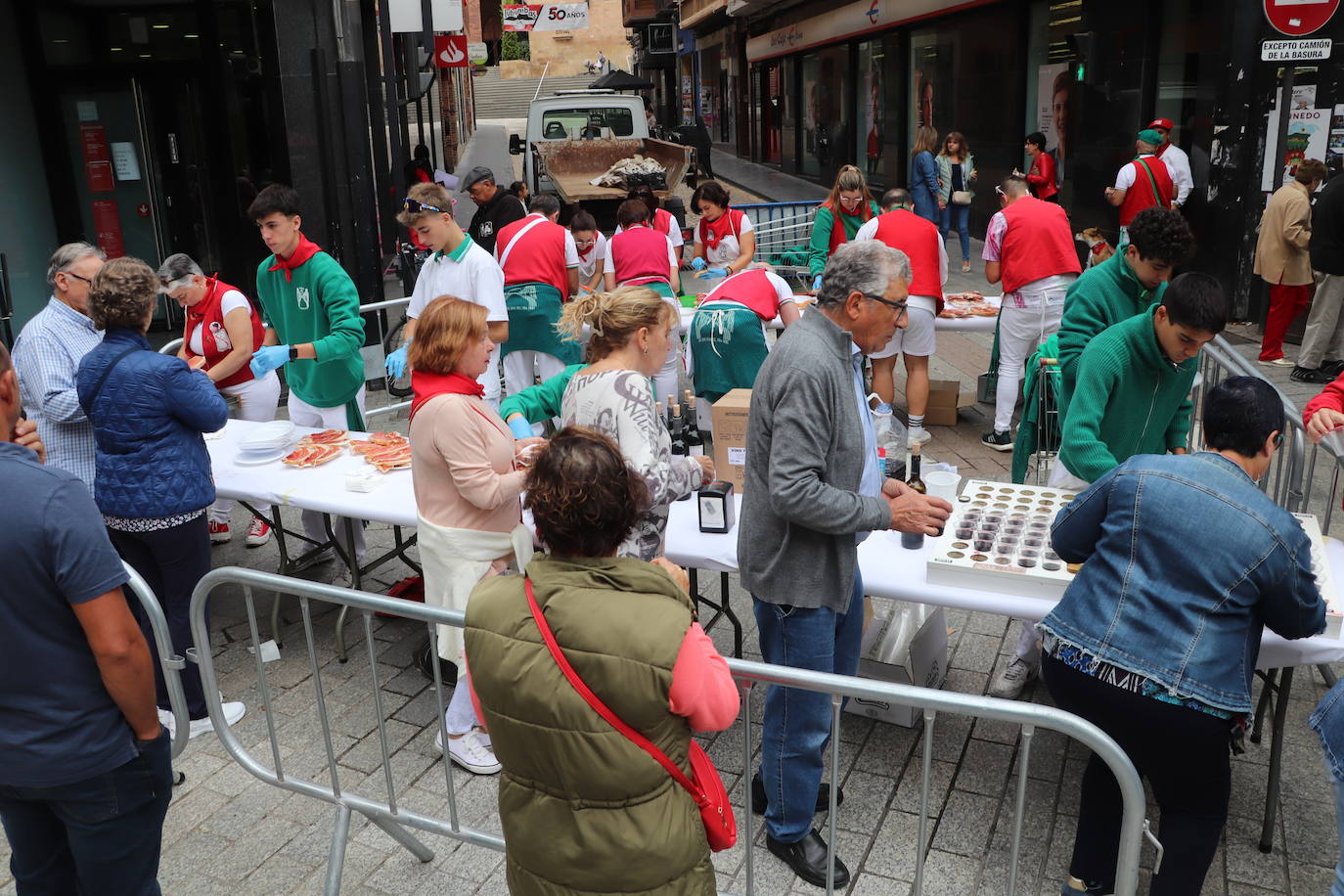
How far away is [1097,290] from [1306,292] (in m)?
6.05

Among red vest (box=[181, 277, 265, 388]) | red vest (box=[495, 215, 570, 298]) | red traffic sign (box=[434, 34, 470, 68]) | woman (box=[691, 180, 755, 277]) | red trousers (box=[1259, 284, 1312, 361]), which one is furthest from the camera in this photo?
red traffic sign (box=[434, 34, 470, 68])

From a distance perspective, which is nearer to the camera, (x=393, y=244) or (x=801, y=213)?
(x=801, y=213)

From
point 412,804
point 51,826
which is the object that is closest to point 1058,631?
point 412,804

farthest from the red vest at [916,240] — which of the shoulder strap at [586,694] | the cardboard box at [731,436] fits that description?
the shoulder strap at [586,694]

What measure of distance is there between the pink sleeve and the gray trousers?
8.42m

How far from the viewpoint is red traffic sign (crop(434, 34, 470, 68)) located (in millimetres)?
18469

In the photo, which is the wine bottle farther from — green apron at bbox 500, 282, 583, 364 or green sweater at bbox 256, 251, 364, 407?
green apron at bbox 500, 282, 583, 364

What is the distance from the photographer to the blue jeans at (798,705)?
316 centimetres

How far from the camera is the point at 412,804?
3.93m

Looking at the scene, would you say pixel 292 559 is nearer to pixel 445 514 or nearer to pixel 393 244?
pixel 445 514

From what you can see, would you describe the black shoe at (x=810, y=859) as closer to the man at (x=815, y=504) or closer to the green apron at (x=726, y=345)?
the man at (x=815, y=504)

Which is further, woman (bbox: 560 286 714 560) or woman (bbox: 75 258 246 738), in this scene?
woman (bbox: 75 258 246 738)

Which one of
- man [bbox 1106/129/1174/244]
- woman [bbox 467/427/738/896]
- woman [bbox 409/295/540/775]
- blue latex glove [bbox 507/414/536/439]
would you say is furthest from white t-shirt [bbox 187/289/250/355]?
man [bbox 1106/129/1174/244]

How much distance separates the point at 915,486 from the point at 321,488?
259 cm
